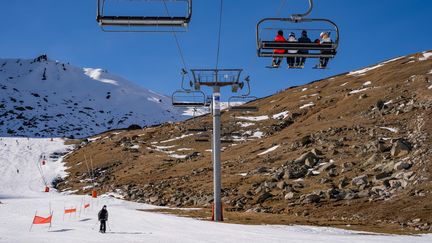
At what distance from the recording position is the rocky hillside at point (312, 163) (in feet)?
135

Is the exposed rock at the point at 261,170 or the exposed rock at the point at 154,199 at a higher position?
the exposed rock at the point at 261,170

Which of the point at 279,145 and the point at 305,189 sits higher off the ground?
the point at 279,145

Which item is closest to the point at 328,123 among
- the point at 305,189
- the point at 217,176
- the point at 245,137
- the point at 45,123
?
the point at 245,137

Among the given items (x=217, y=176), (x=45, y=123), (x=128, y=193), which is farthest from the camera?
(x=45, y=123)

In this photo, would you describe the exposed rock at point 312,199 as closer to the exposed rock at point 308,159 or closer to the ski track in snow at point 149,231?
the ski track in snow at point 149,231

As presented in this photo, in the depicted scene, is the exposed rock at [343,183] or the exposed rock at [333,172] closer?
the exposed rock at [343,183]

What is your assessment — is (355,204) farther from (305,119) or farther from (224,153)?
(305,119)

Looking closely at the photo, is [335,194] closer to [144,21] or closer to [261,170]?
[261,170]

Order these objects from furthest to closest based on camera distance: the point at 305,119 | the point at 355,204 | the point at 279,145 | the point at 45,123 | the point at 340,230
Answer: the point at 45,123
the point at 305,119
the point at 279,145
the point at 355,204
the point at 340,230

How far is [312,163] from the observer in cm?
5997

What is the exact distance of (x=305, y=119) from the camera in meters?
99.7

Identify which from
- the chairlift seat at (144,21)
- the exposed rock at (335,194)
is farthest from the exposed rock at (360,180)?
the chairlift seat at (144,21)

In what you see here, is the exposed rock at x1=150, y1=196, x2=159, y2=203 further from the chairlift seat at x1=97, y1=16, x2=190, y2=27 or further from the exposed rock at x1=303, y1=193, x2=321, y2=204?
the chairlift seat at x1=97, y1=16, x2=190, y2=27

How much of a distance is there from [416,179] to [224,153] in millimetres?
51158
